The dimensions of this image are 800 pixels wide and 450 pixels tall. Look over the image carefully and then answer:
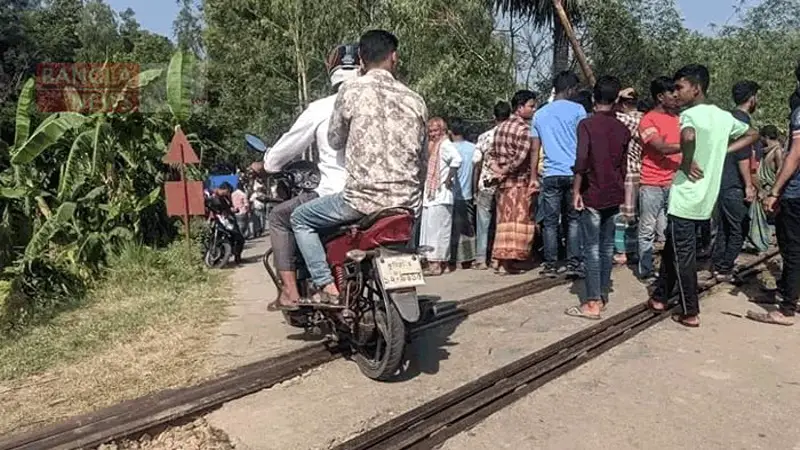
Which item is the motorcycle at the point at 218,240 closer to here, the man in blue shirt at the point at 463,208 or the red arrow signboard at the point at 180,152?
the red arrow signboard at the point at 180,152

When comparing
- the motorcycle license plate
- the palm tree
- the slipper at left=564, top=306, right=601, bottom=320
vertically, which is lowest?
the slipper at left=564, top=306, right=601, bottom=320

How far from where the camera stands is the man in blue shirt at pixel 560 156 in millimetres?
7371

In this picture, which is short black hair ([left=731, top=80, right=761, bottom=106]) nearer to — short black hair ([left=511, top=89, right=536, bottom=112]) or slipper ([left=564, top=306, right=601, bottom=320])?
short black hair ([left=511, top=89, right=536, bottom=112])

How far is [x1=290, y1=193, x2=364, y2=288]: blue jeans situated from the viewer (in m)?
4.62

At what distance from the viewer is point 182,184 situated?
27.7 ft

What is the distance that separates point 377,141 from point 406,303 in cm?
105

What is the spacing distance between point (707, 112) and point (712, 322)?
5.69ft

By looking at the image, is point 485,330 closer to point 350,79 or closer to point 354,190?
point 354,190

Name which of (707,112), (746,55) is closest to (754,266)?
(707,112)

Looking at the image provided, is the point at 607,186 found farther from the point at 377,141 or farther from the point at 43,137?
the point at 43,137

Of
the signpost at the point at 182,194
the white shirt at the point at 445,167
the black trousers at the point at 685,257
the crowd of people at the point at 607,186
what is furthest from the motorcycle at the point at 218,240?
the black trousers at the point at 685,257

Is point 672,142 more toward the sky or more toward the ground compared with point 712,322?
more toward the sky

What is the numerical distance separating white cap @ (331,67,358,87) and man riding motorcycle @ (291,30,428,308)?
275 mm

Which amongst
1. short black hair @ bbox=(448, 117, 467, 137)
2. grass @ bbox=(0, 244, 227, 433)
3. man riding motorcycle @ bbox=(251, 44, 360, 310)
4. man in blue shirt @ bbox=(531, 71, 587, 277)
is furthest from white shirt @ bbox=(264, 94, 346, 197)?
short black hair @ bbox=(448, 117, 467, 137)
